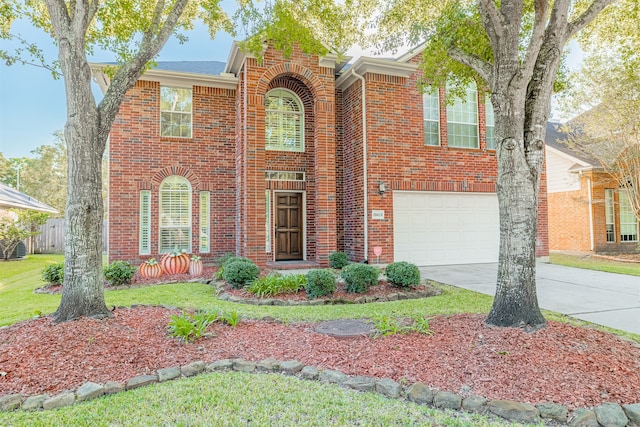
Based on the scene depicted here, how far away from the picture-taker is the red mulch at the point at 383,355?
3031 millimetres

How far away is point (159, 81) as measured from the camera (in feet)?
35.0

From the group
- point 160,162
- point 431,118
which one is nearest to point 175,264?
point 160,162

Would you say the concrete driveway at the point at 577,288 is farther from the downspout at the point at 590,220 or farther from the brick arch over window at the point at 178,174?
the brick arch over window at the point at 178,174

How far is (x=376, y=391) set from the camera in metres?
3.08

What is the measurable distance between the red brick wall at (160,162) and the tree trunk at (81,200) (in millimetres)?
6017

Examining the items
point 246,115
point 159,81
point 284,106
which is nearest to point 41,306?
point 246,115

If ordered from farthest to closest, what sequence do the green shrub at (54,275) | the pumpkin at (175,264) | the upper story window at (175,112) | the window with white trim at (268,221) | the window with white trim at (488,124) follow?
the window with white trim at (488,124)
the upper story window at (175,112)
the window with white trim at (268,221)
the pumpkin at (175,264)
the green shrub at (54,275)

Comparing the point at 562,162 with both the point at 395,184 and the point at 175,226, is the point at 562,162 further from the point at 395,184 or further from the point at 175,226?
the point at 175,226

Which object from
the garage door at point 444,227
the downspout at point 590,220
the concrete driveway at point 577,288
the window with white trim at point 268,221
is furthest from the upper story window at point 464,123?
the downspout at point 590,220

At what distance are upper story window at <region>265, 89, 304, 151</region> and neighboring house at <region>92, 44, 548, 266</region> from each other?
0.03 metres

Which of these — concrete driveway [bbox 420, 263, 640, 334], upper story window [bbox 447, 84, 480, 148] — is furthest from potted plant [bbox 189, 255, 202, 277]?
upper story window [bbox 447, 84, 480, 148]

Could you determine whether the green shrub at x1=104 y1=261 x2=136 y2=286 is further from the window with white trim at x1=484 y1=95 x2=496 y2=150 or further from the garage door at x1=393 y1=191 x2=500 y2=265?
the window with white trim at x1=484 y1=95 x2=496 y2=150

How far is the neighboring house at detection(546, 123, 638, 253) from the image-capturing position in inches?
592

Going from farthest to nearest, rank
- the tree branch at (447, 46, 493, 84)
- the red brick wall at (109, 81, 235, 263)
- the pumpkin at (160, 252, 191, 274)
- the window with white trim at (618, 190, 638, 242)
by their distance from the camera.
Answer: the window with white trim at (618, 190, 638, 242) < the red brick wall at (109, 81, 235, 263) < the pumpkin at (160, 252, 191, 274) < the tree branch at (447, 46, 493, 84)
